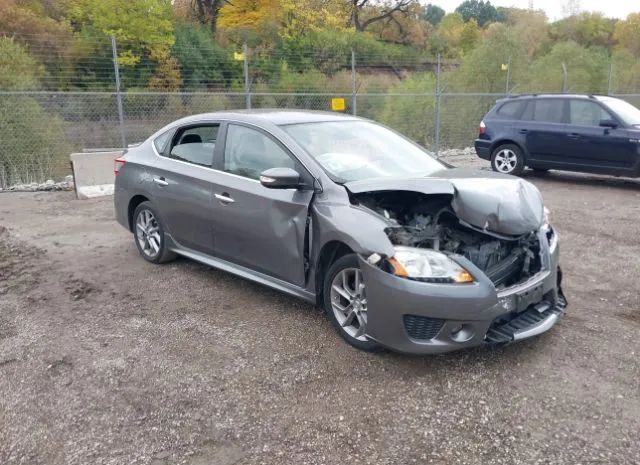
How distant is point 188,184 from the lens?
4.94m

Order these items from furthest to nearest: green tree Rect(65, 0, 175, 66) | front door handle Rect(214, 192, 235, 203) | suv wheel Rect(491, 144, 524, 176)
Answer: green tree Rect(65, 0, 175, 66), suv wheel Rect(491, 144, 524, 176), front door handle Rect(214, 192, 235, 203)

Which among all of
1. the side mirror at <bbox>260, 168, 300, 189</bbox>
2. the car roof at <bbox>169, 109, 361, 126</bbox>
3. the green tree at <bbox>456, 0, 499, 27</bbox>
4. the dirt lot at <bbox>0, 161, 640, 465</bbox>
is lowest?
the dirt lot at <bbox>0, 161, 640, 465</bbox>

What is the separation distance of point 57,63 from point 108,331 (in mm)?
15865

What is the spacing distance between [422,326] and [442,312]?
0.54ft

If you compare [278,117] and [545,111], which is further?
[545,111]

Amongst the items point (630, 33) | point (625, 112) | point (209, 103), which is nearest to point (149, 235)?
point (625, 112)

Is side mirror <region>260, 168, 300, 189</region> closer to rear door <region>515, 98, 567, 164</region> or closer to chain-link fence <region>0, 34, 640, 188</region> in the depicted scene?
chain-link fence <region>0, 34, 640, 188</region>

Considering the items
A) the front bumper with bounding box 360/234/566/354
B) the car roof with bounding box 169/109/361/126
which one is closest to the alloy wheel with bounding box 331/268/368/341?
the front bumper with bounding box 360/234/566/354

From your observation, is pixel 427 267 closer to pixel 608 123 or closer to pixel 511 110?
pixel 608 123

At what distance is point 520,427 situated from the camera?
2.88m

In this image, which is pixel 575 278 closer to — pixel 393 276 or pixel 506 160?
pixel 393 276

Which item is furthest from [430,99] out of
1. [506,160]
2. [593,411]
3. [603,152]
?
[593,411]

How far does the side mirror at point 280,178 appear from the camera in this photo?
12.6 feet

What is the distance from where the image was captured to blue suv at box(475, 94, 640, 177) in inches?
372
